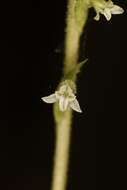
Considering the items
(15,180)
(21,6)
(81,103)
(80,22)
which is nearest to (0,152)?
(15,180)

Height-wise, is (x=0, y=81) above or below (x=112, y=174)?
above

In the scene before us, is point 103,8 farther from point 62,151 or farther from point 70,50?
point 62,151

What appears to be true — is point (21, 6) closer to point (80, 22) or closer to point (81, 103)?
point (81, 103)

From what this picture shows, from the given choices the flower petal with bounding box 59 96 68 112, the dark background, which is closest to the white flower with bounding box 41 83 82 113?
the flower petal with bounding box 59 96 68 112

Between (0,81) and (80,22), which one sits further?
(0,81)

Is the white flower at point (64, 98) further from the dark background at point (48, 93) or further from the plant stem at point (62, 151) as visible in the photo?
the dark background at point (48, 93)

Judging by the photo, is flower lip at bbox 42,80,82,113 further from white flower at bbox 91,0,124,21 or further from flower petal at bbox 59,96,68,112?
white flower at bbox 91,0,124,21
